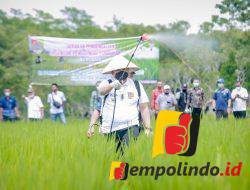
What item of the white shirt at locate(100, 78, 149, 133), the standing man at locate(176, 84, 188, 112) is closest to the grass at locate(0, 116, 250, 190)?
the white shirt at locate(100, 78, 149, 133)

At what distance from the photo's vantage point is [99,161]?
3000 mm

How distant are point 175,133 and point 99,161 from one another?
0.50m

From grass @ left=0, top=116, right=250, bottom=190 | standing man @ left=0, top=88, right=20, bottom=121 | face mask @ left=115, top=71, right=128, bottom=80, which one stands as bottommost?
standing man @ left=0, top=88, right=20, bottom=121

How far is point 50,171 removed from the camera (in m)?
2.69

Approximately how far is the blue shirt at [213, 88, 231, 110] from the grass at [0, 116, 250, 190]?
597 centimetres

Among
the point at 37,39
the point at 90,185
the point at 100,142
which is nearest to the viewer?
the point at 90,185

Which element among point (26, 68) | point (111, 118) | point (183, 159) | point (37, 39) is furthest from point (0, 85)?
point (183, 159)

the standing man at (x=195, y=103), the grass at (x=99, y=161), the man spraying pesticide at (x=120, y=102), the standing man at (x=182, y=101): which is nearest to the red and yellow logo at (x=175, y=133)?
the grass at (x=99, y=161)

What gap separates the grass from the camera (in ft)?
7.86

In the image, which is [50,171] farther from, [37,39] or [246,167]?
[37,39]

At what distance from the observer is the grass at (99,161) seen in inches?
94.3

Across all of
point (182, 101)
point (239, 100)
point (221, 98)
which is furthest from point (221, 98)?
point (182, 101)

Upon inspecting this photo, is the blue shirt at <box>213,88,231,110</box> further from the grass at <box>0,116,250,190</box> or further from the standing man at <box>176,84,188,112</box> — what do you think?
the grass at <box>0,116,250,190</box>

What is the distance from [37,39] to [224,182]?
1142 cm
